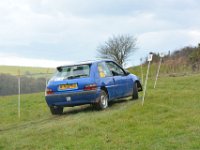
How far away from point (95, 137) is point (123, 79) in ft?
20.4

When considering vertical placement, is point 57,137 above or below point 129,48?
below

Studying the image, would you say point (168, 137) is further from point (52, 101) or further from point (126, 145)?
point (52, 101)

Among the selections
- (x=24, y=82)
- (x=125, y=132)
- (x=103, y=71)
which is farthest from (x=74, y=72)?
(x=24, y=82)

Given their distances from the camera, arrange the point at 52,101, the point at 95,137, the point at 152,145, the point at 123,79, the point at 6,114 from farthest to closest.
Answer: the point at 6,114 → the point at 123,79 → the point at 52,101 → the point at 95,137 → the point at 152,145

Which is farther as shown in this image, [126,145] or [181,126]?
[181,126]

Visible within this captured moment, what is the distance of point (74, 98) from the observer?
13.5m

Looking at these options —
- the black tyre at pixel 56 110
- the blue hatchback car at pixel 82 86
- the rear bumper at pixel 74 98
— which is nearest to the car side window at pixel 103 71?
the blue hatchback car at pixel 82 86

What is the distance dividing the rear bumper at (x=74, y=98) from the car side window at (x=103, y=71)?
0.74 metres

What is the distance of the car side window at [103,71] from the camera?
1404 centimetres

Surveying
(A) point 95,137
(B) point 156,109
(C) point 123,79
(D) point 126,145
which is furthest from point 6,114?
(D) point 126,145

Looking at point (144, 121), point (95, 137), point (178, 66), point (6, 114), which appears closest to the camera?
Result: point (95, 137)

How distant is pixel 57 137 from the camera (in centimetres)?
960

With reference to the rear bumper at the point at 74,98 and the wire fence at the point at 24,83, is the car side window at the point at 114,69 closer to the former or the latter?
the rear bumper at the point at 74,98

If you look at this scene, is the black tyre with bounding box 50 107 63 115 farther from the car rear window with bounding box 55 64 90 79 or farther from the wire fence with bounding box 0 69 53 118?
the wire fence with bounding box 0 69 53 118
